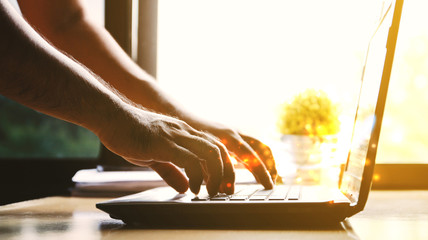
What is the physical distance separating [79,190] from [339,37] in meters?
1.09

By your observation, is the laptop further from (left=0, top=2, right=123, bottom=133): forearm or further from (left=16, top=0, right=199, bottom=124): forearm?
(left=16, top=0, right=199, bottom=124): forearm

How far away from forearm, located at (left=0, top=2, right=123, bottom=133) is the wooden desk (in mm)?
162

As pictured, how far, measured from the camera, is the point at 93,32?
108 centimetres

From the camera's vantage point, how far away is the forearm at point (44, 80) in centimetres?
55

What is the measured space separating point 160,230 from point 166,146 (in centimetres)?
13

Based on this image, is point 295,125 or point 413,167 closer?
point 295,125

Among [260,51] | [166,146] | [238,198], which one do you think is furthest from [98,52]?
[260,51]

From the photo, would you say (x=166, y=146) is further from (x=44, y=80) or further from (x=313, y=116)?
(x=313, y=116)

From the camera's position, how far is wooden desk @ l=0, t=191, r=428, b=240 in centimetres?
59

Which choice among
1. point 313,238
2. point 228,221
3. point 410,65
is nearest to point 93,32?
point 228,221

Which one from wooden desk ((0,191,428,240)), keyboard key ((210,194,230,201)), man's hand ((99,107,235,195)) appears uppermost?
man's hand ((99,107,235,195))

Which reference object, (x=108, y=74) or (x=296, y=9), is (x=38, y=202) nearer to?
(x=108, y=74)

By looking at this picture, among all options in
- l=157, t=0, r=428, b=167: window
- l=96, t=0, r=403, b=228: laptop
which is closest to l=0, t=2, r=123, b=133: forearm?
l=96, t=0, r=403, b=228: laptop

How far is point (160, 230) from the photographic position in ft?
2.06
